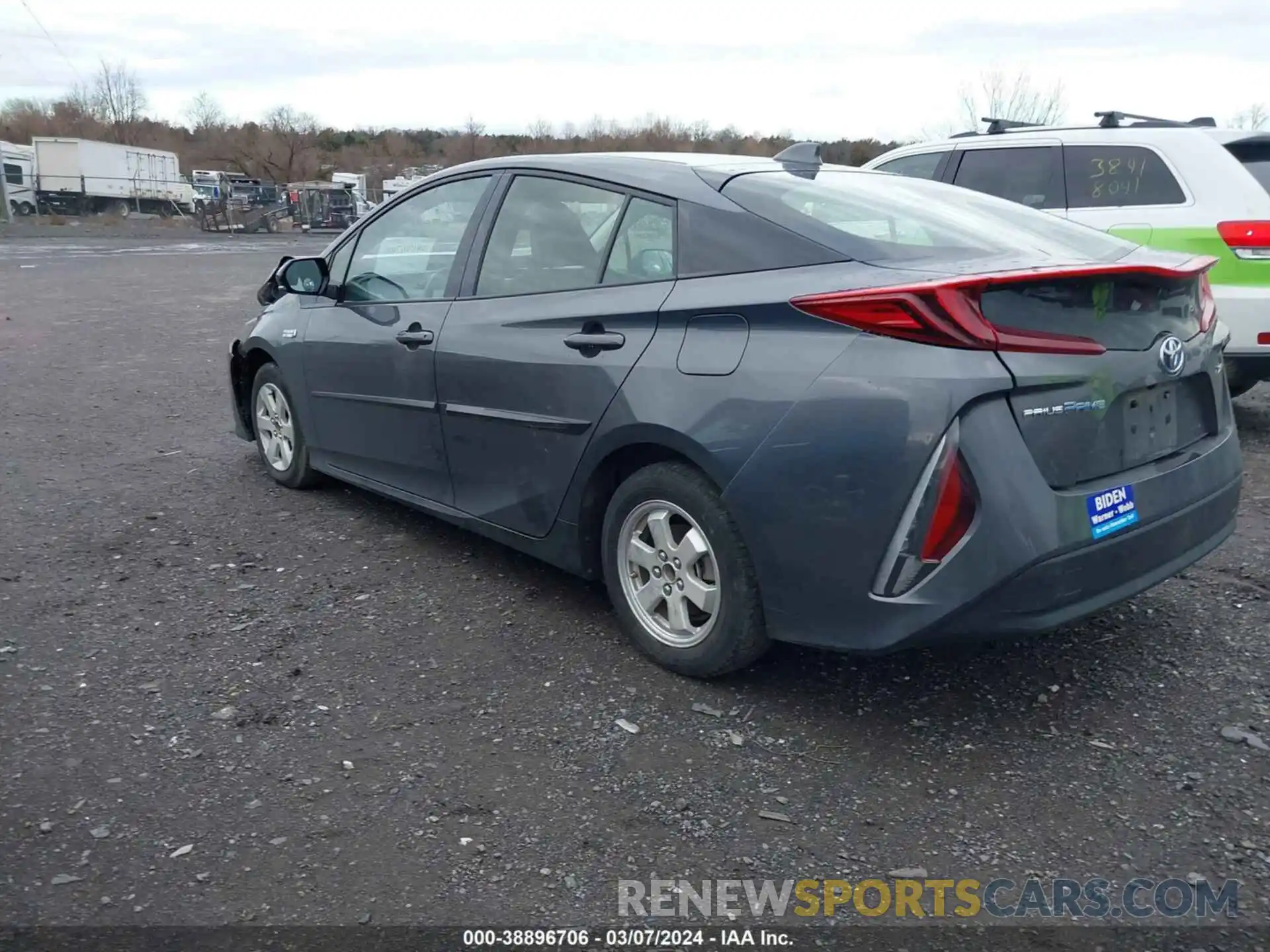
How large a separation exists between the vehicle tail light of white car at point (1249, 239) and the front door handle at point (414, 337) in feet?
15.0

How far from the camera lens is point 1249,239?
243 inches

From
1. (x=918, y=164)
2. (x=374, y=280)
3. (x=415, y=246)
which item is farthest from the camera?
(x=918, y=164)

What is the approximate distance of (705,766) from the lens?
3.11 meters

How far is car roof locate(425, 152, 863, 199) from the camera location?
12.1ft

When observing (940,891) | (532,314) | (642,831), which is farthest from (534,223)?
(940,891)

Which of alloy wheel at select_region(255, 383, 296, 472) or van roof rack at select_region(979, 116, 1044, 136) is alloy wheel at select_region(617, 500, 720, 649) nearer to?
alloy wheel at select_region(255, 383, 296, 472)

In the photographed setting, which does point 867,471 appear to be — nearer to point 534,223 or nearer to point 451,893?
point 451,893

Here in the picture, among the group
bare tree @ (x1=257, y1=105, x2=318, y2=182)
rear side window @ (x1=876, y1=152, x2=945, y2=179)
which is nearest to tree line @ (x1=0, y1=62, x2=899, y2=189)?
bare tree @ (x1=257, y1=105, x2=318, y2=182)

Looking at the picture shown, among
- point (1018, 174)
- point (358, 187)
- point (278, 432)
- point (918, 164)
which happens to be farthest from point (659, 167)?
point (358, 187)

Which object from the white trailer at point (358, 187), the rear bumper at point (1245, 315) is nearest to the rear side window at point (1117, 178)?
the rear bumper at point (1245, 315)

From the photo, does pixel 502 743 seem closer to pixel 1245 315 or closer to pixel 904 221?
pixel 904 221

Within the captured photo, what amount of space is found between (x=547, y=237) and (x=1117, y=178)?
4467 millimetres

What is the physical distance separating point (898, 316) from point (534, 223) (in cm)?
172

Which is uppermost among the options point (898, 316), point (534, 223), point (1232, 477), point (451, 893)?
point (534, 223)
